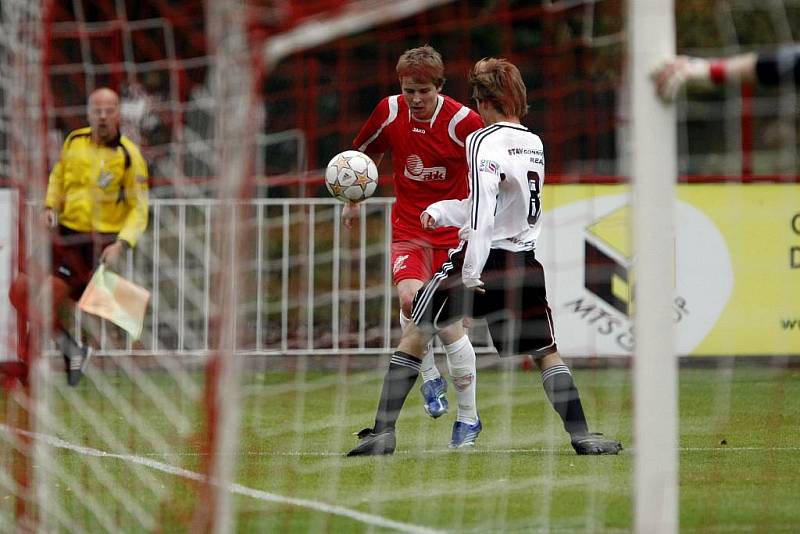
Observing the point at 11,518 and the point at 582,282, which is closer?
the point at 11,518

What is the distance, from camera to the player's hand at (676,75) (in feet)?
12.6

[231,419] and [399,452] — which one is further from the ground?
[231,419]

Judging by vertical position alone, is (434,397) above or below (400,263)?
below

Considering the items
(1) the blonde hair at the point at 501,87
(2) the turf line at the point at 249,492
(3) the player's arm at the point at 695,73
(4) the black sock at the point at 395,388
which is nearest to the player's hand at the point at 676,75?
(3) the player's arm at the point at 695,73

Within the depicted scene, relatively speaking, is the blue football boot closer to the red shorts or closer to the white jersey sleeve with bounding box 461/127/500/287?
the red shorts

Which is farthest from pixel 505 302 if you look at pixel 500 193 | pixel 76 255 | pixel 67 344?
pixel 76 255

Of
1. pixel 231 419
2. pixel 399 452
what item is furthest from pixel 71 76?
pixel 231 419

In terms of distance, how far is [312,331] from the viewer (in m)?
11.5

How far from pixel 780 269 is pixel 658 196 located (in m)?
7.15

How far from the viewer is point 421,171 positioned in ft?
25.0

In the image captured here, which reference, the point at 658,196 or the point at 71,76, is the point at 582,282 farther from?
the point at 658,196

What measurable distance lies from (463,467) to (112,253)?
12.8 feet

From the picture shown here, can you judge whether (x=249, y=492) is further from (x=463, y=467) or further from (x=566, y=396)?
(x=566, y=396)

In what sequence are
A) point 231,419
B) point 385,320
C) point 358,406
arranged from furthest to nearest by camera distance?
1. point 385,320
2. point 358,406
3. point 231,419
